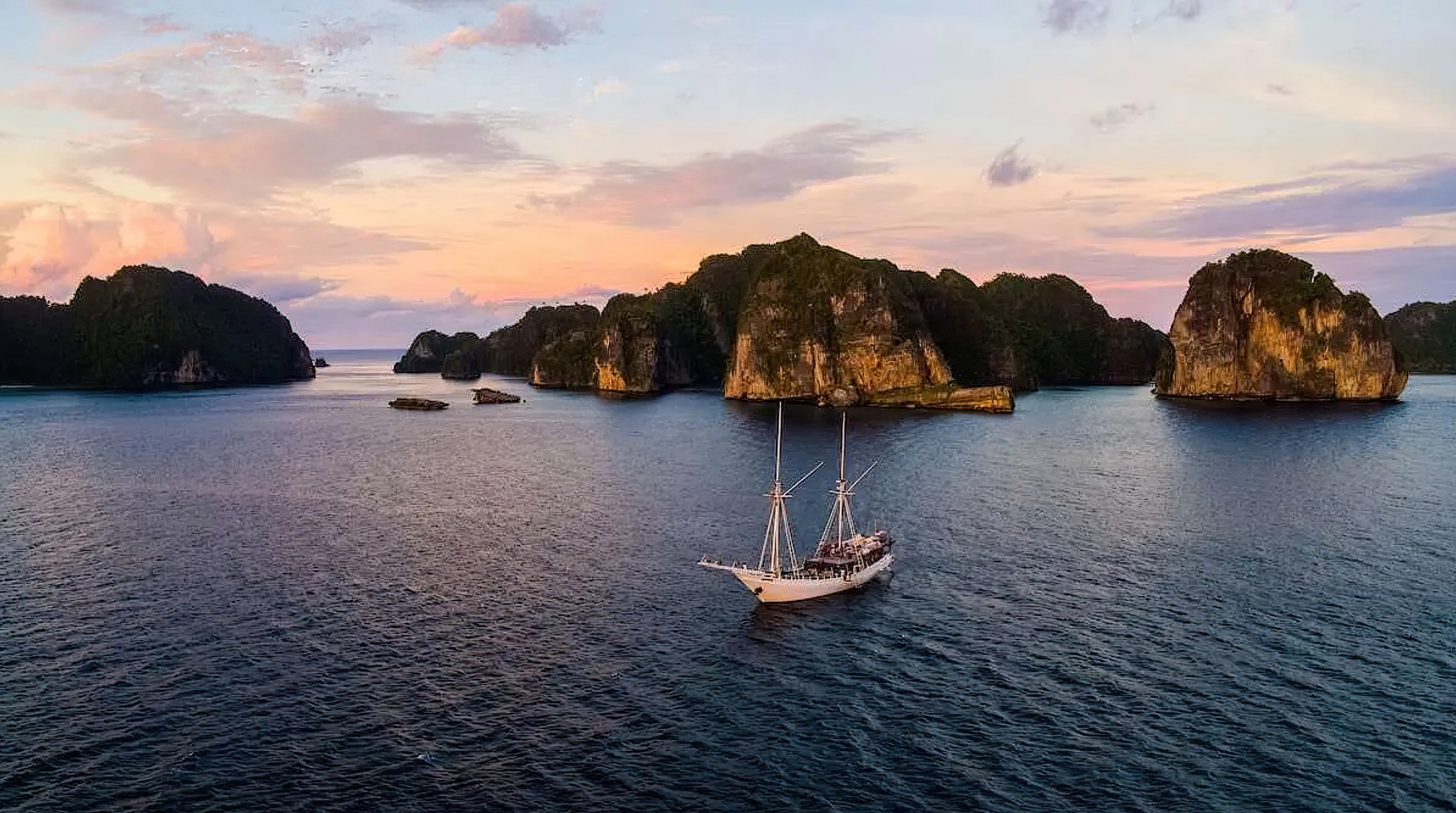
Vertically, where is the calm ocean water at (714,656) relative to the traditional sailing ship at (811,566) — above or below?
below

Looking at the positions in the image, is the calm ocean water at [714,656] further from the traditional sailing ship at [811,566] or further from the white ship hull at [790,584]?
the traditional sailing ship at [811,566]

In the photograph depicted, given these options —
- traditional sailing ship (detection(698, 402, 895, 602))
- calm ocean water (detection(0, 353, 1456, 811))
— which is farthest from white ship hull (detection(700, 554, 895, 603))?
calm ocean water (detection(0, 353, 1456, 811))

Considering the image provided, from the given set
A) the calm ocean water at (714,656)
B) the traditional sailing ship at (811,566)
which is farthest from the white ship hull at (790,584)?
the calm ocean water at (714,656)

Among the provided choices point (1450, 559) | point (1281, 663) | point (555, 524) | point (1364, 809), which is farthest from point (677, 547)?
point (1450, 559)

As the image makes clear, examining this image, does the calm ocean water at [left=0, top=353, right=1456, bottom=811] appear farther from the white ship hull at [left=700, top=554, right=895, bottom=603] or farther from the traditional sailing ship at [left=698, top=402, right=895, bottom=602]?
the traditional sailing ship at [left=698, top=402, right=895, bottom=602]

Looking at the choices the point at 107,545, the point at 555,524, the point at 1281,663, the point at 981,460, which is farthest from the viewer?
the point at 981,460

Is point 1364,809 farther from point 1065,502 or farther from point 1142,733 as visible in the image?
point 1065,502
